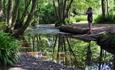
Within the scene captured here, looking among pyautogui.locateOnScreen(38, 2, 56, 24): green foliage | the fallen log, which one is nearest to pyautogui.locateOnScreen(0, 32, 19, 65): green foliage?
the fallen log

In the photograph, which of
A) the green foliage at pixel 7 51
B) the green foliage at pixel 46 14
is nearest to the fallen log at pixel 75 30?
the green foliage at pixel 7 51

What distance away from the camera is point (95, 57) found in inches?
721

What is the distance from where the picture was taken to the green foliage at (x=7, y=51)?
13.3 metres

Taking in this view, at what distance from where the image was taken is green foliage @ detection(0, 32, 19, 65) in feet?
43.5

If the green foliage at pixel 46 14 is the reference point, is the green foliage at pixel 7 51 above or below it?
above

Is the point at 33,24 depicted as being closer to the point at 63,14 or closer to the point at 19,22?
the point at 63,14

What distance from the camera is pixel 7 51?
13.4m

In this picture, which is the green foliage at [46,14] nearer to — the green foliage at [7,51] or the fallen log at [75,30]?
the fallen log at [75,30]

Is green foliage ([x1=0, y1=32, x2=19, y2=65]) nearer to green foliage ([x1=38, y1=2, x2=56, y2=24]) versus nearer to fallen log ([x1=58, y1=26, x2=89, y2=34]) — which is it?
fallen log ([x1=58, y1=26, x2=89, y2=34])

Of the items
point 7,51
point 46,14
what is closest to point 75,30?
point 7,51

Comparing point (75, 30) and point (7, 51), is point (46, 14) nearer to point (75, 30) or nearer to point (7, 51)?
point (75, 30)

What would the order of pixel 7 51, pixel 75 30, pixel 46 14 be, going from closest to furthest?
pixel 7 51
pixel 75 30
pixel 46 14

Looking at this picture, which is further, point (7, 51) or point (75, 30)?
point (75, 30)

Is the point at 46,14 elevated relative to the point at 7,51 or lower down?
lower down
